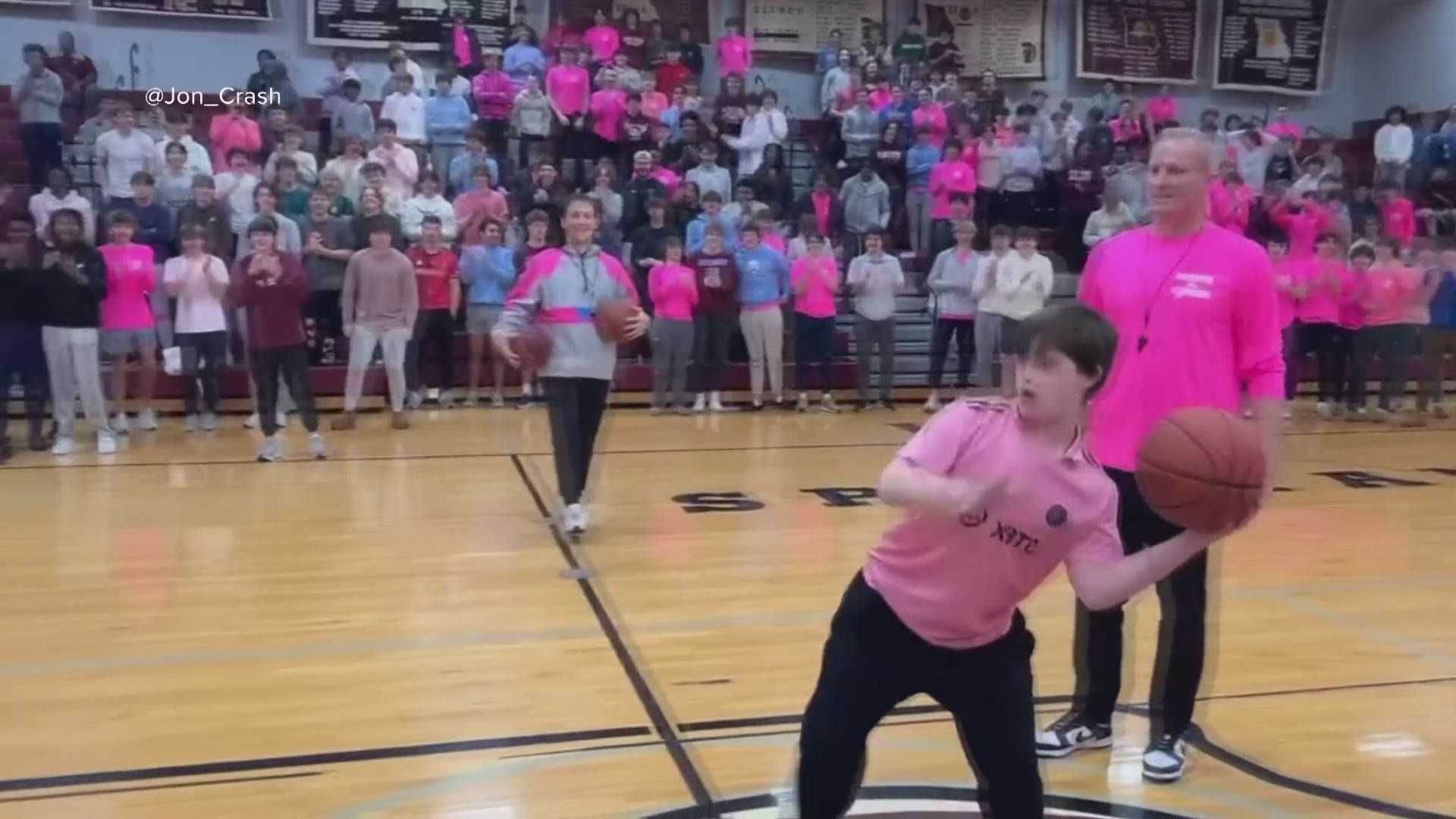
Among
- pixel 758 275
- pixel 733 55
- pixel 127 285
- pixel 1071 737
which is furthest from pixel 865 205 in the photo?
pixel 1071 737

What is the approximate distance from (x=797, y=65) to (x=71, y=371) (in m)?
12.6

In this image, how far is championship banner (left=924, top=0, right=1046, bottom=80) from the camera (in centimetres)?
2038

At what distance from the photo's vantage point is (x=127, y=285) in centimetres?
1091

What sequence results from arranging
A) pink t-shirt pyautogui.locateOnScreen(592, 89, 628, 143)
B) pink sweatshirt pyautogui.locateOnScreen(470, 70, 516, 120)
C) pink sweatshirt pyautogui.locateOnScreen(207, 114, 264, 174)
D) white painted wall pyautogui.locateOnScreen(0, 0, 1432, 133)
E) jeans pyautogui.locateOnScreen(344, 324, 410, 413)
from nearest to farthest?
1. jeans pyautogui.locateOnScreen(344, 324, 410, 413)
2. pink sweatshirt pyautogui.locateOnScreen(207, 114, 264, 174)
3. pink t-shirt pyautogui.locateOnScreen(592, 89, 628, 143)
4. pink sweatshirt pyautogui.locateOnScreen(470, 70, 516, 120)
5. white painted wall pyautogui.locateOnScreen(0, 0, 1432, 133)

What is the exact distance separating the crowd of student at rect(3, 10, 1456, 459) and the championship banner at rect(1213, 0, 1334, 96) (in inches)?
154

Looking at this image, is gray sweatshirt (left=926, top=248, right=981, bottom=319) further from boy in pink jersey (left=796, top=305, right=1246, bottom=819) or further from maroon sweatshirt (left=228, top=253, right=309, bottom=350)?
boy in pink jersey (left=796, top=305, right=1246, bottom=819)

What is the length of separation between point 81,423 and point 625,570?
6969 millimetres

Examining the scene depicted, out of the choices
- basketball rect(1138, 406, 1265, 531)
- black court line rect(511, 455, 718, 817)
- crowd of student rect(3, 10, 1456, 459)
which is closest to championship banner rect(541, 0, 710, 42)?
crowd of student rect(3, 10, 1456, 459)

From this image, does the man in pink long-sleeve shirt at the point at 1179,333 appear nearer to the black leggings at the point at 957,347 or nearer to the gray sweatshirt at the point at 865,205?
the black leggings at the point at 957,347

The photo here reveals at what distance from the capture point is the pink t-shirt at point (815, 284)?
42.9ft

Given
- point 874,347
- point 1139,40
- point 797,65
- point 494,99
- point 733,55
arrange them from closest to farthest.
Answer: point 874,347
point 494,99
point 733,55
point 797,65
point 1139,40

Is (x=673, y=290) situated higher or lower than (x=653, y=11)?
Answer: lower

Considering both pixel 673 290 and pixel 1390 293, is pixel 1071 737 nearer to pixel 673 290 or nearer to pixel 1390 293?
pixel 673 290

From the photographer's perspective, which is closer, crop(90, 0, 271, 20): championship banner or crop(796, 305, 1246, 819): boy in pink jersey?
crop(796, 305, 1246, 819): boy in pink jersey
